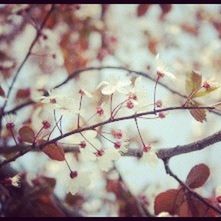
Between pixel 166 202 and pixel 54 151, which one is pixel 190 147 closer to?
pixel 166 202

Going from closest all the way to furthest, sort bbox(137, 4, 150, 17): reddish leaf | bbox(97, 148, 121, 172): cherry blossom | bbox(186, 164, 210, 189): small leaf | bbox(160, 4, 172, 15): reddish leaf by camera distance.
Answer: bbox(97, 148, 121, 172): cherry blossom, bbox(186, 164, 210, 189): small leaf, bbox(160, 4, 172, 15): reddish leaf, bbox(137, 4, 150, 17): reddish leaf

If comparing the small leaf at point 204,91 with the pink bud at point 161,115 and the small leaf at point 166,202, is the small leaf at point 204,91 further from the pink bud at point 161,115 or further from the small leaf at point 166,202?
the small leaf at point 166,202

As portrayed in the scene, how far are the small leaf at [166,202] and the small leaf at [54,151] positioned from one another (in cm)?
38

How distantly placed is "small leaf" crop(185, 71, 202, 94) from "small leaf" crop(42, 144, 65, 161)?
1.31ft

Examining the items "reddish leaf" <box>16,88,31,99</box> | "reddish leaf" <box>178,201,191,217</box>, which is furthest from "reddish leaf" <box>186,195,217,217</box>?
"reddish leaf" <box>16,88,31,99</box>

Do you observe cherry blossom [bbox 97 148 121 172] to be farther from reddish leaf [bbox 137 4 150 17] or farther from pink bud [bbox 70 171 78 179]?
reddish leaf [bbox 137 4 150 17]

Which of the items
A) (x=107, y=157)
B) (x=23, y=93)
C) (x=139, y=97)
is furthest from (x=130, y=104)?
(x=23, y=93)

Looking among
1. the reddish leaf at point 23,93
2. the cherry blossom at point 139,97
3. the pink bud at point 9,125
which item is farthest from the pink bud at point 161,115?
the reddish leaf at point 23,93

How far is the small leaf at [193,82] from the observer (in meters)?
1.12

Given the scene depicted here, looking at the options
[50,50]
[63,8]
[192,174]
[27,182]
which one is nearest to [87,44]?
[63,8]

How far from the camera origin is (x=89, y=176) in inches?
49.2

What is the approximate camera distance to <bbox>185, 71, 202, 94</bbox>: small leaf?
1.12 metres

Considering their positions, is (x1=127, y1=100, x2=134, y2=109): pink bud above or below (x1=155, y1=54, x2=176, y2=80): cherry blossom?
below
